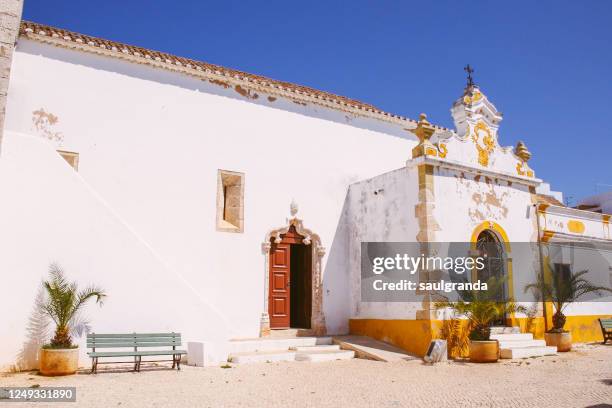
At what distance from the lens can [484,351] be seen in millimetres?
10734

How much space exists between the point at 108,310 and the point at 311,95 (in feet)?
25.3

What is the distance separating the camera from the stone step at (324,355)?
10.8 meters

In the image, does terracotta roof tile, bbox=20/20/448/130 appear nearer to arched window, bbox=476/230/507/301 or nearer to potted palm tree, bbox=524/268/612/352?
arched window, bbox=476/230/507/301

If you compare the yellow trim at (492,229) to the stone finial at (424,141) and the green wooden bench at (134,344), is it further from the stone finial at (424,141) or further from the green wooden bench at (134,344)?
the green wooden bench at (134,344)

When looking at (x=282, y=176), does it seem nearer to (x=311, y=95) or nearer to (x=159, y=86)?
(x=311, y=95)

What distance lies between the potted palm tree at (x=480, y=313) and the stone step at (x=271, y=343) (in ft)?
9.60

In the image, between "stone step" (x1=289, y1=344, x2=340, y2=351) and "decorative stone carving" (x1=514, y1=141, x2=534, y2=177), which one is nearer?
"stone step" (x1=289, y1=344, x2=340, y2=351)

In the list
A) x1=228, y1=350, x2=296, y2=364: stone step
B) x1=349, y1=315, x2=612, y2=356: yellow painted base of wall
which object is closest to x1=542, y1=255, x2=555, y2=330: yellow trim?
x1=349, y1=315, x2=612, y2=356: yellow painted base of wall

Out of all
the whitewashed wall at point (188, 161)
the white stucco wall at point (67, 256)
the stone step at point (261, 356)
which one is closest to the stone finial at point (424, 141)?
the whitewashed wall at point (188, 161)

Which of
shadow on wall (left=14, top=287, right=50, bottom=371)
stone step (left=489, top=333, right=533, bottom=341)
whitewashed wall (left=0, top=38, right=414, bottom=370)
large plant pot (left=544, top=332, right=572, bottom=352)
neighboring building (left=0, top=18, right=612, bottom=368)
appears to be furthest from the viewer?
large plant pot (left=544, top=332, right=572, bottom=352)

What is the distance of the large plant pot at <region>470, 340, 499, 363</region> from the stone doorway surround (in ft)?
12.5

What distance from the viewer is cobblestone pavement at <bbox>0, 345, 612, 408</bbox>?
680 cm

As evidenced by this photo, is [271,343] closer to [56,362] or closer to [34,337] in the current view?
[56,362]

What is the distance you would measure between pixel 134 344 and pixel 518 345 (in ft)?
28.0
